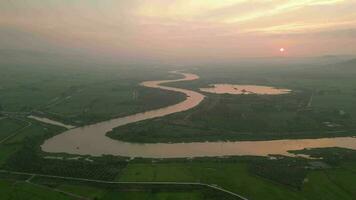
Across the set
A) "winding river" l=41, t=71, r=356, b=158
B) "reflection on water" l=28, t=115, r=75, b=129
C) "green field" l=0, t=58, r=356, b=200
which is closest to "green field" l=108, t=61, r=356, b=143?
"green field" l=0, t=58, r=356, b=200

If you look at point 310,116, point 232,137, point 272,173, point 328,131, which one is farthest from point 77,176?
point 310,116

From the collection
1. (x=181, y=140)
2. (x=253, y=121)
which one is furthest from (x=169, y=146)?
(x=253, y=121)

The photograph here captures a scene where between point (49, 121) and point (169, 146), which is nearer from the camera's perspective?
point (169, 146)

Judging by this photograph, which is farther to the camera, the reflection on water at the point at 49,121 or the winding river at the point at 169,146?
the reflection on water at the point at 49,121

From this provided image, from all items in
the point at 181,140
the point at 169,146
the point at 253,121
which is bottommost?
the point at 169,146

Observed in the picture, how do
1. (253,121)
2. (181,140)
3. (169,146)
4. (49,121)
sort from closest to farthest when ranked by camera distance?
(169,146)
(181,140)
(253,121)
(49,121)

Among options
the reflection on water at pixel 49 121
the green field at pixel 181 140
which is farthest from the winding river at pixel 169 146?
the reflection on water at pixel 49 121

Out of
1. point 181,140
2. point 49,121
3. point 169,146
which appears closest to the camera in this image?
point 169,146

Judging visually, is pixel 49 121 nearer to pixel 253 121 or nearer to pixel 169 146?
pixel 169 146

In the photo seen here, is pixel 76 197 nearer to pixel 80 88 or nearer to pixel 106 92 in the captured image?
pixel 106 92

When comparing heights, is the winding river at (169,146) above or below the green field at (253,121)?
below

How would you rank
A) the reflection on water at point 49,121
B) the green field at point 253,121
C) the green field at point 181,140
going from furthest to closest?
the reflection on water at point 49,121, the green field at point 253,121, the green field at point 181,140

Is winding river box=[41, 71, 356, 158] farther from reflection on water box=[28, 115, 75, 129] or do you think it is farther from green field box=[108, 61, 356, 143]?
reflection on water box=[28, 115, 75, 129]

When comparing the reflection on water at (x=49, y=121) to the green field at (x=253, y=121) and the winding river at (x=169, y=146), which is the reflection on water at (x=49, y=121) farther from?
the green field at (x=253, y=121)
